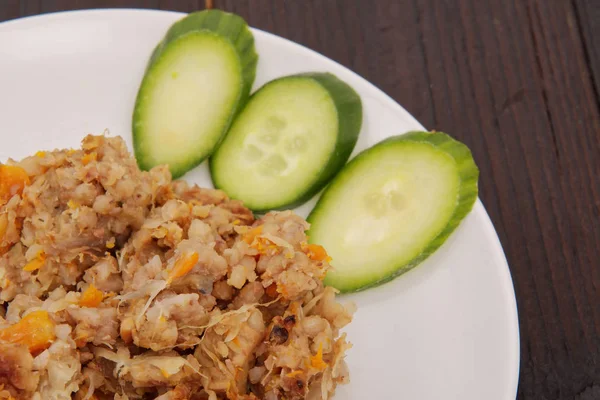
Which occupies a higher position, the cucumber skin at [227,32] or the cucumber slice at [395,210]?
the cucumber skin at [227,32]

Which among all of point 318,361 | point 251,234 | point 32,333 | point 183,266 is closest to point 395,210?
point 251,234

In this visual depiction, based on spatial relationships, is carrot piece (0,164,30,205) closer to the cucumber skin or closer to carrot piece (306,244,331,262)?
the cucumber skin

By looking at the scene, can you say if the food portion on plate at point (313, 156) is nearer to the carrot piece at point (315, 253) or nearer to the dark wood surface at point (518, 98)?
the carrot piece at point (315, 253)

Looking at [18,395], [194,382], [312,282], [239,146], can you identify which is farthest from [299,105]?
[18,395]

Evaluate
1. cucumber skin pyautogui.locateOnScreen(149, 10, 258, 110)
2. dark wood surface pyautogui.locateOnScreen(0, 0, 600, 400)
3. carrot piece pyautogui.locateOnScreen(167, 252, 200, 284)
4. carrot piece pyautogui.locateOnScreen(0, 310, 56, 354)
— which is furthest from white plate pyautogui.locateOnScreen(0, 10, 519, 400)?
carrot piece pyautogui.locateOnScreen(0, 310, 56, 354)

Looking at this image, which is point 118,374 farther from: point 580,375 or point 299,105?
point 580,375

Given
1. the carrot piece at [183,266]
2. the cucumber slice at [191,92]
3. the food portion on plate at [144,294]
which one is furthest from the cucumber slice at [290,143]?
the carrot piece at [183,266]
